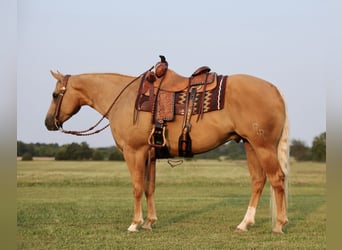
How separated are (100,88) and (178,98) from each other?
1.38 metres

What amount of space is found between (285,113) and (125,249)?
2829mm

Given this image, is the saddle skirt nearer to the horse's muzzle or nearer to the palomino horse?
the palomino horse

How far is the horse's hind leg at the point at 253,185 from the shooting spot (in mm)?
6461

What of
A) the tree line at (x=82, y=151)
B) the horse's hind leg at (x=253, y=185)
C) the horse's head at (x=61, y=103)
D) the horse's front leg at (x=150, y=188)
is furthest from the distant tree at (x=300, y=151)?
the horse's head at (x=61, y=103)

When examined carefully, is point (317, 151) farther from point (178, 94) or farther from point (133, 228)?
point (133, 228)

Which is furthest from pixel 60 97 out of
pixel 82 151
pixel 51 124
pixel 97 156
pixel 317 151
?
pixel 317 151

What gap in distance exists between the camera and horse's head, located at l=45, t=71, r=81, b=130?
7094 millimetres

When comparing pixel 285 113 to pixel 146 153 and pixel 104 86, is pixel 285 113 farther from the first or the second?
pixel 104 86

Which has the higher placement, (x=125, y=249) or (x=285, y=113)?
(x=285, y=113)

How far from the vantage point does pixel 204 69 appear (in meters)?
6.54

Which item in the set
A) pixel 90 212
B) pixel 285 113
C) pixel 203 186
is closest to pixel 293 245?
pixel 285 113

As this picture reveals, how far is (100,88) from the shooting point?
710 cm

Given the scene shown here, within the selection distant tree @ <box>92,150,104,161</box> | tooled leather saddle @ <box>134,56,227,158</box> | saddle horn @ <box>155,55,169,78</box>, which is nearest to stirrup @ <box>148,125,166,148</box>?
tooled leather saddle @ <box>134,56,227,158</box>
